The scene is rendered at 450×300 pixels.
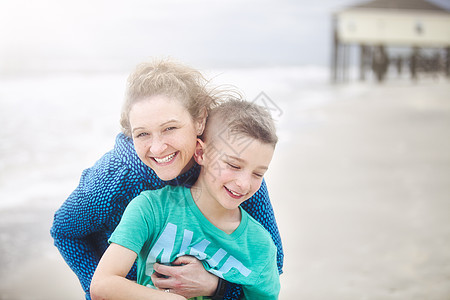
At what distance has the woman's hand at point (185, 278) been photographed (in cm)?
166

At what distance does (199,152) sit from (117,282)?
544 mm

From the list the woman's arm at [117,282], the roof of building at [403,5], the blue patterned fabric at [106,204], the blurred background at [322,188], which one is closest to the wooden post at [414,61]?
the roof of building at [403,5]

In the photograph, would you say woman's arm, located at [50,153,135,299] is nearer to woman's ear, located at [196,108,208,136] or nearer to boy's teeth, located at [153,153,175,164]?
boy's teeth, located at [153,153,175,164]

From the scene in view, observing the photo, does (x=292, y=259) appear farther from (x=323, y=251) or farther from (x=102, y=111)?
(x=102, y=111)

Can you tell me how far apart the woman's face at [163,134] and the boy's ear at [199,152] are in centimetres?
3

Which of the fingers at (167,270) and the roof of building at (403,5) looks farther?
the roof of building at (403,5)

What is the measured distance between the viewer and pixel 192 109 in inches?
67.9

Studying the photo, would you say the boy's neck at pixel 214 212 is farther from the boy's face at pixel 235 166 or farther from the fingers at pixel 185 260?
the fingers at pixel 185 260

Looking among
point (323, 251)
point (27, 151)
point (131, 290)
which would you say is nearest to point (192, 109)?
point (131, 290)

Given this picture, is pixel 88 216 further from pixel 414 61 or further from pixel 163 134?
pixel 414 61

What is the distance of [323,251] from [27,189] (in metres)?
3.92

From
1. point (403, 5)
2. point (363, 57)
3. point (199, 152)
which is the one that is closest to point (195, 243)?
point (199, 152)

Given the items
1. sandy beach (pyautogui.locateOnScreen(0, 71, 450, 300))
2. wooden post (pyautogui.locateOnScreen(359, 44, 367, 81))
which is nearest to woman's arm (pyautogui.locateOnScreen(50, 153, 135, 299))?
sandy beach (pyautogui.locateOnScreen(0, 71, 450, 300))

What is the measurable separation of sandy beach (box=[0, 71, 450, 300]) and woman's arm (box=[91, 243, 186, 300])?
7.83 feet
